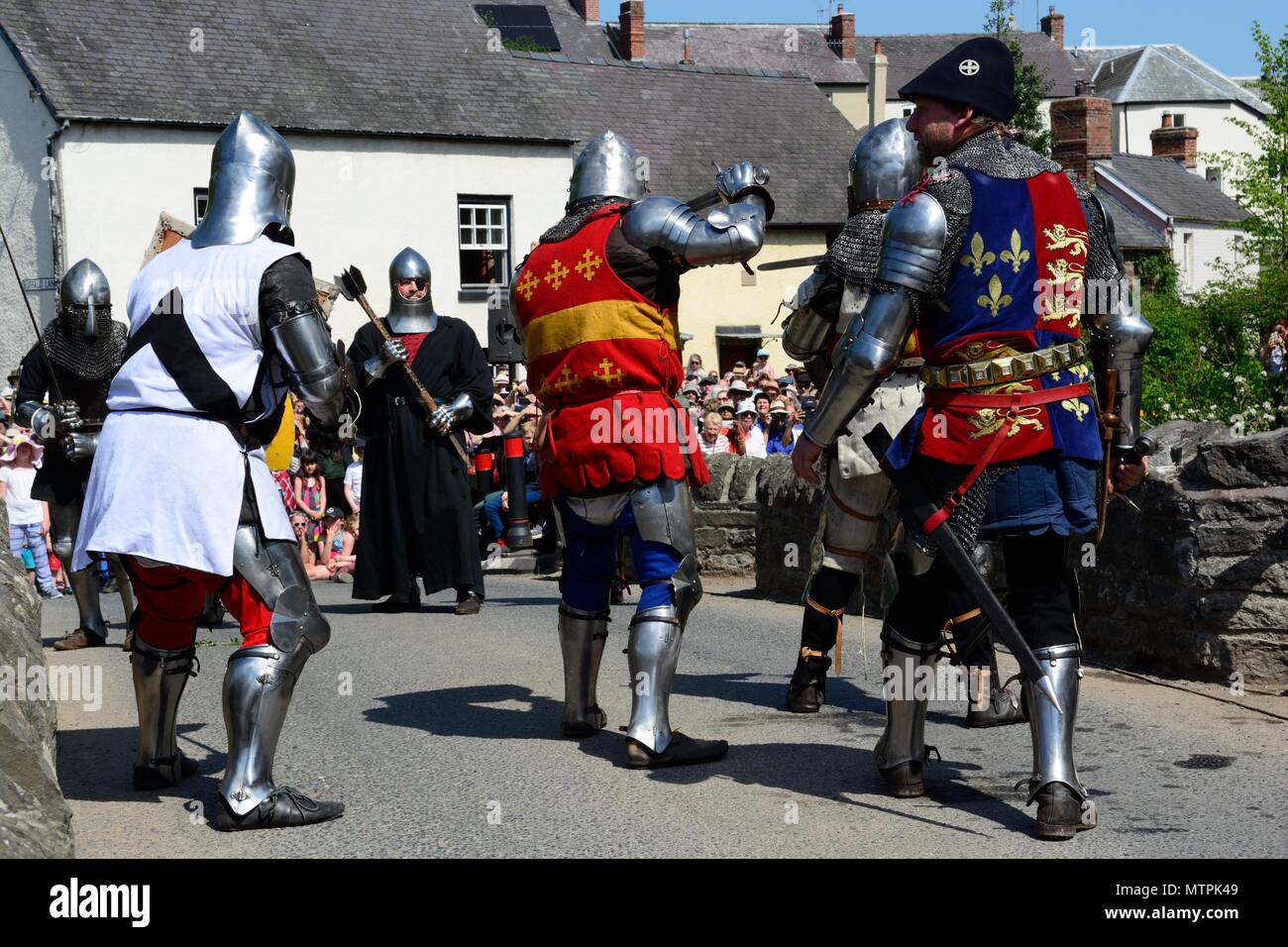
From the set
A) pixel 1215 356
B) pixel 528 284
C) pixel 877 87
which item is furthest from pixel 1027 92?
pixel 528 284

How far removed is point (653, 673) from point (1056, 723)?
61.2 inches

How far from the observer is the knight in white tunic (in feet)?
16.3

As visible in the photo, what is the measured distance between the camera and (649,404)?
19.3 ft

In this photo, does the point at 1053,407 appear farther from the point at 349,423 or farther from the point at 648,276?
the point at 349,423

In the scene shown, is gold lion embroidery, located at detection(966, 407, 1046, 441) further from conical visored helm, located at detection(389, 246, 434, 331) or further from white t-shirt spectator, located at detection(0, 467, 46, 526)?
white t-shirt spectator, located at detection(0, 467, 46, 526)

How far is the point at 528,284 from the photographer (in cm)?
608

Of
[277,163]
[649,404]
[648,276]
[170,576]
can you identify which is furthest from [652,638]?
[277,163]

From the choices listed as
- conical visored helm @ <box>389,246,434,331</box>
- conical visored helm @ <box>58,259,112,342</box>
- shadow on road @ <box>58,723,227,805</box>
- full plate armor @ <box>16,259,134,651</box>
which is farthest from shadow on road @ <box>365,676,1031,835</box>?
conical visored helm @ <box>389,246,434,331</box>

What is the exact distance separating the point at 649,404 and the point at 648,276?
452 millimetres

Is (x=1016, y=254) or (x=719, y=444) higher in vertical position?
(x=1016, y=254)

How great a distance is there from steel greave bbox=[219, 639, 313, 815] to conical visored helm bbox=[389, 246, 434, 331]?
5.83m

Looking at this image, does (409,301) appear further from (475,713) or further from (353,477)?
(353,477)

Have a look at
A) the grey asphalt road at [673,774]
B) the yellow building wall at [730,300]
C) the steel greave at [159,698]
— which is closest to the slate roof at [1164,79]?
the yellow building wall at [730,300]

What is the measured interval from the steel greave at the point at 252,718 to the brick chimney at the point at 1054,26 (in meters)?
66.4
